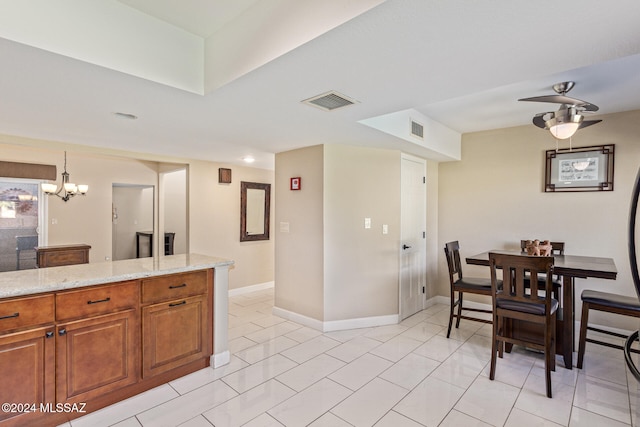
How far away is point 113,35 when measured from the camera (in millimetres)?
1660

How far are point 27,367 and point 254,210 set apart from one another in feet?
12.5

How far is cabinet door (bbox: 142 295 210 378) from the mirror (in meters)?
2.69

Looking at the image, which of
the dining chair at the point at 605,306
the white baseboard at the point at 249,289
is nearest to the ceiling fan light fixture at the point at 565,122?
the dining chair at the point at 605,306

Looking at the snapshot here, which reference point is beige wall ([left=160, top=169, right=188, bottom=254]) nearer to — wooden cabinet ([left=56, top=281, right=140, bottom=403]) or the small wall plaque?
the small wall plaque

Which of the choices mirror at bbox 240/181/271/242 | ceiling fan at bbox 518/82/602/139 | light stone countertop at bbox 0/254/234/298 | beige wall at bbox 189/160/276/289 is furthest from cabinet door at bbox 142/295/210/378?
ceiling fan at bbox 518/82/602/139

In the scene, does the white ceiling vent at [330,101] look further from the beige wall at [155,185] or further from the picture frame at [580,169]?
the picture frame at [580,169]

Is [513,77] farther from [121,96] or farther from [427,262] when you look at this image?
[427,262]

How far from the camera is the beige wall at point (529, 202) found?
3471mm

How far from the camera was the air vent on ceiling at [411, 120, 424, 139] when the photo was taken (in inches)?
136

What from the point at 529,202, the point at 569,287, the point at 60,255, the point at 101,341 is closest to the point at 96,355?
the point at 101,341

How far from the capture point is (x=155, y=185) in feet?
19.9

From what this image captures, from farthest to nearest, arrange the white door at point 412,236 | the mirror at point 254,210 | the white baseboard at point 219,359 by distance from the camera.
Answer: the mirror at point 254,210
the white door at point 412,236
the white baseboard at point 219,359

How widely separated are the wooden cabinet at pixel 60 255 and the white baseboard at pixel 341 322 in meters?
3.79

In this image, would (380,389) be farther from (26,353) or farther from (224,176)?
(224,176)
